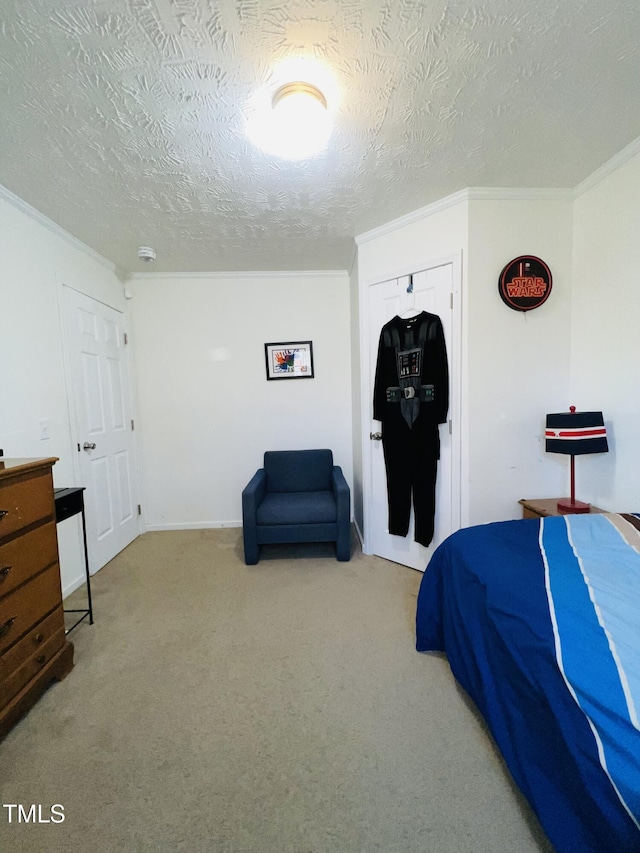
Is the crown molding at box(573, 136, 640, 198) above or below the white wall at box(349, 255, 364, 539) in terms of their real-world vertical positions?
above

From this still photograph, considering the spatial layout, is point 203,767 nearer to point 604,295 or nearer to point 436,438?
point 436,438

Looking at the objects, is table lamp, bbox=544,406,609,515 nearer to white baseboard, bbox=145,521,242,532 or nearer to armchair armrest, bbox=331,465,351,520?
armchair armrest, bbox=331,465,351,520

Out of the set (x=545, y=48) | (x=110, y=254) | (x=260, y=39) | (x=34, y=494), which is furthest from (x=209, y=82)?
(x=110, y=254)

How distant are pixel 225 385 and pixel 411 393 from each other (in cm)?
186

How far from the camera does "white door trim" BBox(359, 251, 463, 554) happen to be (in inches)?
84.9

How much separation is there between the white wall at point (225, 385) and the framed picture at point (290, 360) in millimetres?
58

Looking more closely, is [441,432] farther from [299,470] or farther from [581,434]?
[299,470]

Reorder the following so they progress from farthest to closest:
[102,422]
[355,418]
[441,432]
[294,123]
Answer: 1. [355,418]
2. [102,422]
3. [441,432]
4. [294,123]

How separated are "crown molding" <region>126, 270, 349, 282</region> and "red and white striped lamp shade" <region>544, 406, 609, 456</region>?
2.32 m

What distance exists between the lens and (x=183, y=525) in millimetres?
3381

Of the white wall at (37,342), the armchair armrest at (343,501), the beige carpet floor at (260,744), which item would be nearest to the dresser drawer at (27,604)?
the beige carpet floor at (260,744)

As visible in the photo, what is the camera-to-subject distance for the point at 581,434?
1811 mm

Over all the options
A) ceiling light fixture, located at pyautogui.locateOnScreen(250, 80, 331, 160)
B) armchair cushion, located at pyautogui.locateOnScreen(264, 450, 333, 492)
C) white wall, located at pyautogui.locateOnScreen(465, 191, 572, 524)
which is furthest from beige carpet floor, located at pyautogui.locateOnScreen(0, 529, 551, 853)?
ceiling light fixture, located at pyautogui.locateOnScreen(250, 80, 331, 160)

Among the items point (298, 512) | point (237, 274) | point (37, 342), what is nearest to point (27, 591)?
point (37, 342)
